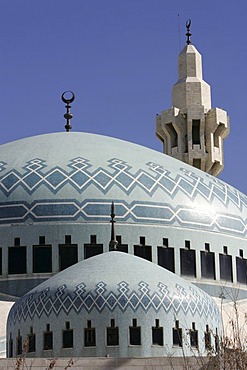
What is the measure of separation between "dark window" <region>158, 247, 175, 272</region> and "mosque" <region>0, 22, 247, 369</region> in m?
0.03

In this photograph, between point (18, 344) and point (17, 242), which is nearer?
point (18, 344)

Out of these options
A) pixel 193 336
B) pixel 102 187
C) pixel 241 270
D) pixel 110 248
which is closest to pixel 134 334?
pixel 193 336

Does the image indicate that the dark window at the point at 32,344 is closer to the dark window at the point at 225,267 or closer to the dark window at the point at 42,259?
the dark window at the point at 42,259

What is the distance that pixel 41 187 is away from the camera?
3080cm

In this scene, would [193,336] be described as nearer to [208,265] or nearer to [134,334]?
[134,334]

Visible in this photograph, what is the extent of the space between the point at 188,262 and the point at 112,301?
773 cm

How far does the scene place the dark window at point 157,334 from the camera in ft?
76.3

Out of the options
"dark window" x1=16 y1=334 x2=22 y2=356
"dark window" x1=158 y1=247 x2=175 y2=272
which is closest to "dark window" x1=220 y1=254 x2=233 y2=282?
"dark window" x1=158 y1=247 x2=175 y2=272

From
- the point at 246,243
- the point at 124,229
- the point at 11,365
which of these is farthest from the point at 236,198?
the point at 11,365

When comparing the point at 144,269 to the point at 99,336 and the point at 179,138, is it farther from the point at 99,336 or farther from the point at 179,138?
the point at 179,138

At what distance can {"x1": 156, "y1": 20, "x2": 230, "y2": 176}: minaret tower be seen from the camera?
139ft

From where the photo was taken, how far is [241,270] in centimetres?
3216

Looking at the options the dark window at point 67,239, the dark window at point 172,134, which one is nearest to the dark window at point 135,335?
the dark window at point 67,239

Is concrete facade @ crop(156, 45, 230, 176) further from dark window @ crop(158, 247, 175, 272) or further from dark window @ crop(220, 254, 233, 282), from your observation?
dark window @ crop(158, 247, 175, 272)
